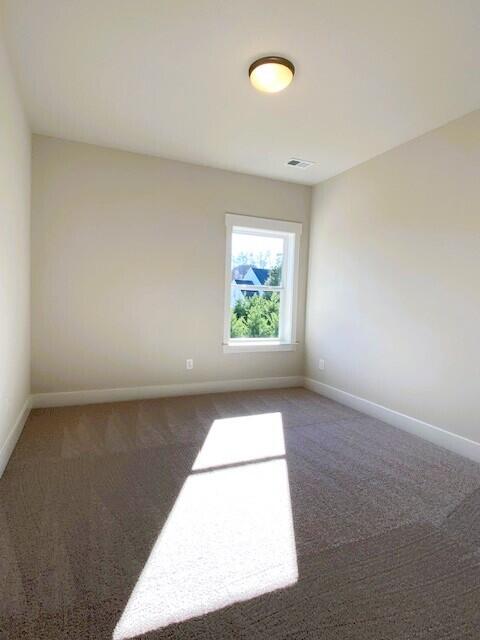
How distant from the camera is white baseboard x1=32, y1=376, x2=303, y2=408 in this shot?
3.81 m

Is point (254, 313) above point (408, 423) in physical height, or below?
above

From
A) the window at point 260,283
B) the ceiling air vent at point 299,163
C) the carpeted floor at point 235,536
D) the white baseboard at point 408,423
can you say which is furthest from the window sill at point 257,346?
the ceiling air vent at point 299,163

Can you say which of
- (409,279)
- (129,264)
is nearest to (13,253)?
(129,264)

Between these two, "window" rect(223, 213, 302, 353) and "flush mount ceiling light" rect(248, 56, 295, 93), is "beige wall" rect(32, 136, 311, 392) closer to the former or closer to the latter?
"window" rect(223, 213, 302, 353)

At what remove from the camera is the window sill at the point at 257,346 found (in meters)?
4.57

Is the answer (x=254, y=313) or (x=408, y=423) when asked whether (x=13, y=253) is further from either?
(x=408, y=423)

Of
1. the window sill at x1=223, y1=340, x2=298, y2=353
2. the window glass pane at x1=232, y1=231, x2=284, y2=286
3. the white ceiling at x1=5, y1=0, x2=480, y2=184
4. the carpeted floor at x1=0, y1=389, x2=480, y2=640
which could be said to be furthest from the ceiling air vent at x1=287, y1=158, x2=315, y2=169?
the carpeted floor at x1=0, y1=389, x2=480, y2=640

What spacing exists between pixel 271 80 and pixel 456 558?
296 cm

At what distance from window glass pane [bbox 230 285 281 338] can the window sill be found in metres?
0.10

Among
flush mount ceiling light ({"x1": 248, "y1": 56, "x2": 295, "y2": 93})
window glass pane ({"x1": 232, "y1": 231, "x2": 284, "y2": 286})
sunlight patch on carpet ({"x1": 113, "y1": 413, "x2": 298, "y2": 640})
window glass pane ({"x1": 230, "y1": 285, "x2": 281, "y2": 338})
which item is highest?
flush mount ceiling light ({"x1": 248, "y1": 56, "x2": 295, "y2": 93})

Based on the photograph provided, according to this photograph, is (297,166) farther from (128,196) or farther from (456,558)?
(456,558)

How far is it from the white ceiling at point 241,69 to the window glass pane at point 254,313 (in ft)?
5.79

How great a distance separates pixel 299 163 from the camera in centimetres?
408

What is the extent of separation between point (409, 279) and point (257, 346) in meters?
2.01
